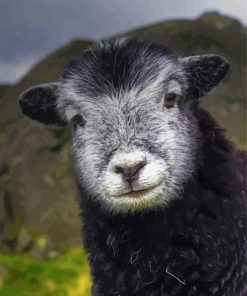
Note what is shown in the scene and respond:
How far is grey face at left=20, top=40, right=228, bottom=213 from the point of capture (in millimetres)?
1339

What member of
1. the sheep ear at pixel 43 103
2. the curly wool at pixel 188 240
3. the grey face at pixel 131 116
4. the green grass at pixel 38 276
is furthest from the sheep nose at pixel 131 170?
the green grass at pixel 38 276

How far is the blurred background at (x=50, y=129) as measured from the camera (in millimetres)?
1678

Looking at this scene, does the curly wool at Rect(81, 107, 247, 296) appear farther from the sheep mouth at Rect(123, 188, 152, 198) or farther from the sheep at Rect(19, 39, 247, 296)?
the sheep mouth at Rect(123, 188, 152, 198)

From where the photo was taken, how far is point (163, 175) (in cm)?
135

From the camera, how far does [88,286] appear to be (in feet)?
5.42

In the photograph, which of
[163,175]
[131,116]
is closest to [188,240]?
[163,175]

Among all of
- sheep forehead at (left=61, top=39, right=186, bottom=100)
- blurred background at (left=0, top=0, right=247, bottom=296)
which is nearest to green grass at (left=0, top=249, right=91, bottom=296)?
blurred background at (left=0, top=0, right=247, bottom=296)

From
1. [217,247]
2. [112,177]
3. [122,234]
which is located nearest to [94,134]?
[112,177]

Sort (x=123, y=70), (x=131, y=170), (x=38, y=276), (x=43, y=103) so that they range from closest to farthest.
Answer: (x=131, y=170) < (x=123, y=70) < (x=43, y=103) < (x=38, y=276)

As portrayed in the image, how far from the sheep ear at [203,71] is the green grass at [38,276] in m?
0.58

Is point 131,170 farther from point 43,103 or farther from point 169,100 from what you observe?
point 43,103

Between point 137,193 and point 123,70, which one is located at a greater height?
point 123,70

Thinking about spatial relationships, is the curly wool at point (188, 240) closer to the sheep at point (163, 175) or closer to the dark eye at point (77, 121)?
the sheep at point (163, 175)

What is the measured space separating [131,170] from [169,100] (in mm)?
239
